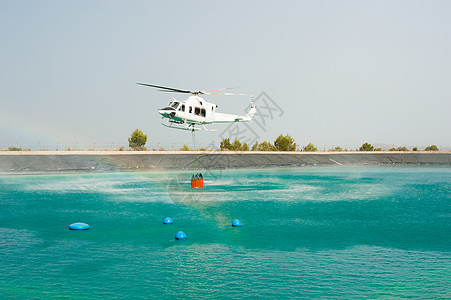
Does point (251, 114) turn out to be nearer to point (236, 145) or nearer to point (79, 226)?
point (79, 226)

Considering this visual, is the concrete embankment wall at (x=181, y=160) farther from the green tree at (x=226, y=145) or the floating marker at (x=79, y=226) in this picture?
the floating marker at (x=79, y=226)

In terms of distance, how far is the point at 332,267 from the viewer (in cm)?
2364

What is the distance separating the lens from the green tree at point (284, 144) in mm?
168625

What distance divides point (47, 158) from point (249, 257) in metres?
86.6

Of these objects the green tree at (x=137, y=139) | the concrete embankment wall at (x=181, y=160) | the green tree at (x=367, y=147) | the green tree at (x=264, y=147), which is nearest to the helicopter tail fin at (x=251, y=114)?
the concrete embankment wall at (x=181, y=160)

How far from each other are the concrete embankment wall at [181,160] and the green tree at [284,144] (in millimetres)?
13906

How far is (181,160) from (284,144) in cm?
6060

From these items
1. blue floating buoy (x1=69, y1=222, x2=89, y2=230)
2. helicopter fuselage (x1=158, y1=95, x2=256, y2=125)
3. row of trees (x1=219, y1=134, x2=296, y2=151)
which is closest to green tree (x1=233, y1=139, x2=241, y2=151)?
row of trees (x1=219, y1=134, x2=296, y2=151)

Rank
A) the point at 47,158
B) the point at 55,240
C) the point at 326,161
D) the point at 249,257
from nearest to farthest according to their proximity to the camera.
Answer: the point at 249,257 < the point at 55,240 < the point at 47,158 < the point at 326,161

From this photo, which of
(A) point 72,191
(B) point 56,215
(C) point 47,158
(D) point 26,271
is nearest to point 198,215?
(B) point 56,215

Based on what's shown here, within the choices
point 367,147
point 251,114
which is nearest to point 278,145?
point 367,147

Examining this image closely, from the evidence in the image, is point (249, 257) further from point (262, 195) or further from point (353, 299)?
point (262, 195)

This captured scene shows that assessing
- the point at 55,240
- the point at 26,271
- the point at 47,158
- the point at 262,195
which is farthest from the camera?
the point at 47,158

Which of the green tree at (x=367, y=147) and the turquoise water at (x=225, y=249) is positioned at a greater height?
the green tree at (x=367, y=147)
